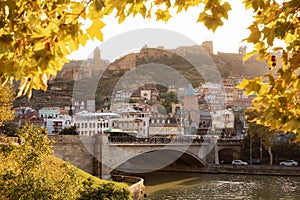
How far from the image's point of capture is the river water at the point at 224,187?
22453mm

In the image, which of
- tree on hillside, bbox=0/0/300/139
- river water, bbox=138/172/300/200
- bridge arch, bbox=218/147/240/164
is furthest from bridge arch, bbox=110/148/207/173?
tree on hillside, bbox=0/0/300/139

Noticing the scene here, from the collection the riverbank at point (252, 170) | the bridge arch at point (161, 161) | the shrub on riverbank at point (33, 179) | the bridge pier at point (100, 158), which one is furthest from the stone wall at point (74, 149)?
the riverbank at point (252, 170)

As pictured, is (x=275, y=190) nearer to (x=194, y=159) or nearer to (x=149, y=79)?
(x=194, y=159)

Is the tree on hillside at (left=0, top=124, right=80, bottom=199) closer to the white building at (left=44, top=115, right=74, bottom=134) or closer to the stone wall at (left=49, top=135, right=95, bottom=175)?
the stone wall at (left=49, top=135, right=95, bottom=175)

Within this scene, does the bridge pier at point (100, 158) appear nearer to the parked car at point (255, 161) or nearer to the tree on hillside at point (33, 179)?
the tree on hillside at point (33, 179)

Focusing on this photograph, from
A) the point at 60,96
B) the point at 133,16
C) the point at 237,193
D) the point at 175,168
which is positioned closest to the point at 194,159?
the point at 175,168

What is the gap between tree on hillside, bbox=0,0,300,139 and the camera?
2486mm

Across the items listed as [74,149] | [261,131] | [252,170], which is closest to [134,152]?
[74,149]

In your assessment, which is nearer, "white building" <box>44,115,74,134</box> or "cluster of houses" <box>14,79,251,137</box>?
"cluster of houses" <box>14,79,251,137</box>

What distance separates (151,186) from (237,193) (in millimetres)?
5067

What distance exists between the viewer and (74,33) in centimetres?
251

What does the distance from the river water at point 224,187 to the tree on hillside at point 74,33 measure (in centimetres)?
1910

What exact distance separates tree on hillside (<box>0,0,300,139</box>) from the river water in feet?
62.7

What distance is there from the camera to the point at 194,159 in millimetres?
36375
